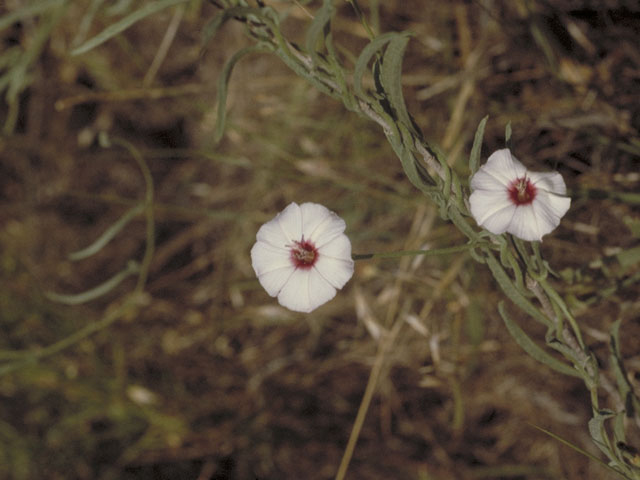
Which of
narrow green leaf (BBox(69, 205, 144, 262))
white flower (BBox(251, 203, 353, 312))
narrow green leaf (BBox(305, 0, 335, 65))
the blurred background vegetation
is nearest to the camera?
narrow green leaf (BBox(305, 0, 335, 65))

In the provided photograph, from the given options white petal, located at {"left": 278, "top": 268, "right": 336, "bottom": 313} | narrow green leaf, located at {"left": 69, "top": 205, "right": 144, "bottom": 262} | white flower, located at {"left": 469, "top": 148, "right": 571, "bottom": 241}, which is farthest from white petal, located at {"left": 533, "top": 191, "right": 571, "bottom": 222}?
narrow green leaf, located at {"left": 69, "top": 205, "right": 144, "bottom": 262}

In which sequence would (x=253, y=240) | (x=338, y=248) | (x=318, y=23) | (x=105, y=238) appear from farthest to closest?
(x=253, y=240)
(x=105, y=238)
(x=338, y=248)
(x=318, y=23)

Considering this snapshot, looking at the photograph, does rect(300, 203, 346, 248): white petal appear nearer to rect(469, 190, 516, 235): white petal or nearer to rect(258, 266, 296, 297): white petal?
rect(258, 266, 296, 297): white petal

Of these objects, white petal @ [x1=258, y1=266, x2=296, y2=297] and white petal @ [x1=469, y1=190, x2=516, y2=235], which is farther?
white petal @ [x1=258, y1=266, x2=296, y2=297]

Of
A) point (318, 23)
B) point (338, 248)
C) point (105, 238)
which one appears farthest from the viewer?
point (105, 238)

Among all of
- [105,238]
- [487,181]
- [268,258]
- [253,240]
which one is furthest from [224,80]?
[253,240]

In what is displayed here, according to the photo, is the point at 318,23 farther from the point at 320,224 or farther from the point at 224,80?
the point at 320,224

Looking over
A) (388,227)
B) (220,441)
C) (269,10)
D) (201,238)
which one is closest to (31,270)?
(201,238)
